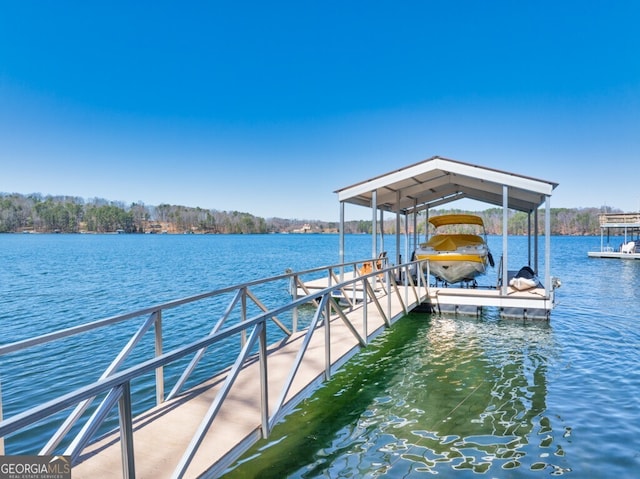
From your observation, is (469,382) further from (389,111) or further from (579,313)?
(389,111)

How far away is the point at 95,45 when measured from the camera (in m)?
20.6

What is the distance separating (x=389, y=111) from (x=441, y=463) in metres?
21.5

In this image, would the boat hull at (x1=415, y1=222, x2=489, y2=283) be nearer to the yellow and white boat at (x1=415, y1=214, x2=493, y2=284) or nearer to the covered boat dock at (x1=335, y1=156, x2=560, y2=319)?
the yellow and white boat at (x1=415, y1=214, x2=493, y2=284)

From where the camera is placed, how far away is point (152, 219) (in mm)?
113812

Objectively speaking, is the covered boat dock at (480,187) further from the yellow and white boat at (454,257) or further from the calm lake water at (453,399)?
the yellow and white boat at (454,257)

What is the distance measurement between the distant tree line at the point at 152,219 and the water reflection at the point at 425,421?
64.5 meters

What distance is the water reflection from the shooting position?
149 inches

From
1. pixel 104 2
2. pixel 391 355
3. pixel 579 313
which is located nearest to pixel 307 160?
pixel 104 2

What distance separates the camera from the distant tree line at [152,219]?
87188 mm

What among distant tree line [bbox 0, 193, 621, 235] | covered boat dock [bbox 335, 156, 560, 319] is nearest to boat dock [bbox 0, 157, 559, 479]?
covered boat dock [bbox 335, 156, 560, 319]

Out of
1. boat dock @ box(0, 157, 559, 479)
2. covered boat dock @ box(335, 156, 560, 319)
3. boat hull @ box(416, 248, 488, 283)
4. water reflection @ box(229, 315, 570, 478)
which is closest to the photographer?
boat dock @ box(0, 157, 559, 479)

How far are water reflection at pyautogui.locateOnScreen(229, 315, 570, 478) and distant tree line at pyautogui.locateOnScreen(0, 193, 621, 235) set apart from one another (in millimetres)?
64547

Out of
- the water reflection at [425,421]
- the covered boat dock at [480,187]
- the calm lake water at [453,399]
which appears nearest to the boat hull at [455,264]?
the covered boat dock at [480,187]

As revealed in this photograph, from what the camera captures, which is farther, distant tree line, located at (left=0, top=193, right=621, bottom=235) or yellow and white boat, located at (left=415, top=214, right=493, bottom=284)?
distant tree line, located at (left=0, top=193, right=621, bottom=235)
